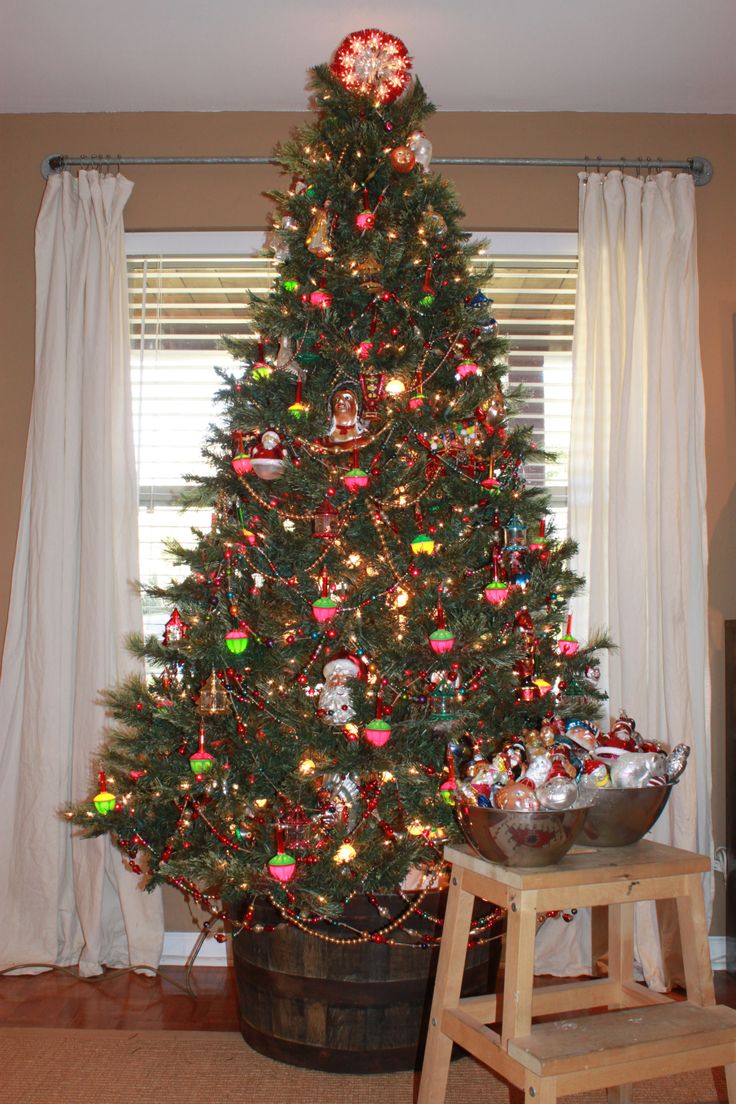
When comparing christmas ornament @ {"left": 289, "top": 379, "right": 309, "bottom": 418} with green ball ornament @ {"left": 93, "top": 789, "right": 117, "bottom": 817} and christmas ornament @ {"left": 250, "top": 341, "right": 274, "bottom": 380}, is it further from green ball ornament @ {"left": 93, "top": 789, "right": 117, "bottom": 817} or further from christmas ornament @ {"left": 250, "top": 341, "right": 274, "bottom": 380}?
green ball ornament @ {"left": 93, "top": 789, "right": 117, "bottom": 817}

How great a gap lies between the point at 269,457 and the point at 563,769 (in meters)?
0.95

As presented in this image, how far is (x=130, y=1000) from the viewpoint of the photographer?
2477 mm

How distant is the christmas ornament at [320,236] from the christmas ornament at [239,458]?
471mm

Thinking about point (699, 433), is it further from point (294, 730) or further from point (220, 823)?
point (220, 823)

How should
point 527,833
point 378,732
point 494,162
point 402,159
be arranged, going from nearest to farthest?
point 527,833 < point 378,732 < point 402,159 < point 494,162

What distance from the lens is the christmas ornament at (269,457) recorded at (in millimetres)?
2018

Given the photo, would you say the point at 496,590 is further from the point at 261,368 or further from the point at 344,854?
the point at 261,368

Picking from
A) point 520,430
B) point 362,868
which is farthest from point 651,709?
point 362,868

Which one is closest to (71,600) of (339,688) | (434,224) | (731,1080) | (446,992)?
(339,688)

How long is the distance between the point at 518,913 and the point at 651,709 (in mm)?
1423

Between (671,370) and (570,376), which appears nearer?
(671,370)

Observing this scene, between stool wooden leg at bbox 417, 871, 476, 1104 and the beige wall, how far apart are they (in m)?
1.94

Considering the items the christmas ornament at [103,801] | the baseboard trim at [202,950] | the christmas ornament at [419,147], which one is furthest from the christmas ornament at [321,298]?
the baseboard trim at [202,950]

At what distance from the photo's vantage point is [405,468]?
204 centimetres
